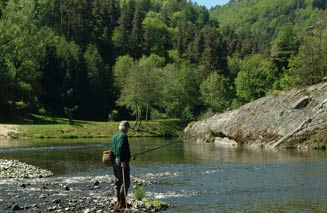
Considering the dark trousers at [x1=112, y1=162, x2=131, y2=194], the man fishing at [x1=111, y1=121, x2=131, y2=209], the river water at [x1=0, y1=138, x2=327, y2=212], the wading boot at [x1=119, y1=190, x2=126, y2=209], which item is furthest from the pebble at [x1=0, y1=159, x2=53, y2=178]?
the wading boot at [x1=119, y1=190, x2=126, y2=209]

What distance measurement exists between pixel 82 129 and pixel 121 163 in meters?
72.8

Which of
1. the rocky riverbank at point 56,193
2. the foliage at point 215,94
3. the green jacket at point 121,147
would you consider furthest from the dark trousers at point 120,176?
the foliage at point 215,94

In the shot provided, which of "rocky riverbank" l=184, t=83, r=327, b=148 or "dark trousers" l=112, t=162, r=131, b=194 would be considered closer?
"dark trousers" l=112, t=162, r=131, b=194

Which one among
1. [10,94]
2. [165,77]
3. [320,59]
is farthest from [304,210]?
[165,77]

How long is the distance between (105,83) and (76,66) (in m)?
10.3

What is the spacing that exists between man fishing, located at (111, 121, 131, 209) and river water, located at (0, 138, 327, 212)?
7.28 ft

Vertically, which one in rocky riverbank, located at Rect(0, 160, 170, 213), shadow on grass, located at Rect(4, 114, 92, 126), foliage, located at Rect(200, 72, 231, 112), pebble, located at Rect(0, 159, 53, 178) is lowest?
rocky riverbank, located at Rect(0, 160, 170, 213)

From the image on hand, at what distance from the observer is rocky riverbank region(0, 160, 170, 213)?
74.2 feet

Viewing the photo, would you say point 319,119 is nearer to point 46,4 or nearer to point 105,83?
point 105,83

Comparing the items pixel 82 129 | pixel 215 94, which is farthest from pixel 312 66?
pixel 215 94

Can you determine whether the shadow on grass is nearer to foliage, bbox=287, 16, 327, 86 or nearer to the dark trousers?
foliage, bbox=287, 16, 327, 86

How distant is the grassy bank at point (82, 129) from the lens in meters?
88.1

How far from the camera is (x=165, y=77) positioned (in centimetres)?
12400

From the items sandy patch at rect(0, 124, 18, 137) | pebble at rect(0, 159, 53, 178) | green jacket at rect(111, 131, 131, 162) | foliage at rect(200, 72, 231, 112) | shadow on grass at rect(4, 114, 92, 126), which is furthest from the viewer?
foliage at rect(200, 72, 231, 112)
